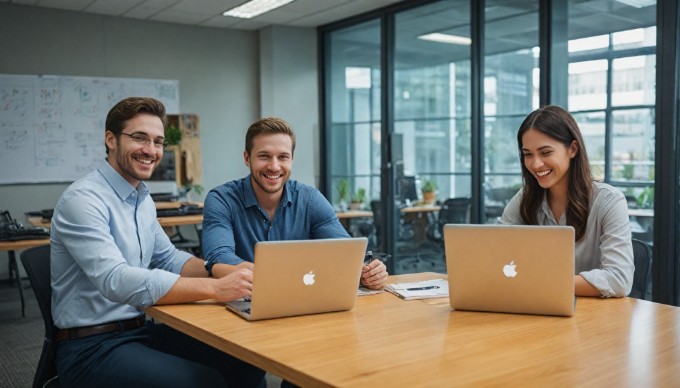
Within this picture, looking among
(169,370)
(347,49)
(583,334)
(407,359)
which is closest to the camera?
(407,359)

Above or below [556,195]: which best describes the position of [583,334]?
below

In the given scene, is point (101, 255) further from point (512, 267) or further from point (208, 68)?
point (208, 68)

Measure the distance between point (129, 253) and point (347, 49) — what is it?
5449 millimetres

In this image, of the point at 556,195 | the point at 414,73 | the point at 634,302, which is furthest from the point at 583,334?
the point at 414,73

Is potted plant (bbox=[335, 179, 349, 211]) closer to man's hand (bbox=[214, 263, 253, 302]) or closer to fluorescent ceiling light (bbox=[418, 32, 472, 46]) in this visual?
fluorescent ceiling light (bbox=[418, 32, 472, 46])

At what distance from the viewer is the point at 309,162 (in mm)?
7484

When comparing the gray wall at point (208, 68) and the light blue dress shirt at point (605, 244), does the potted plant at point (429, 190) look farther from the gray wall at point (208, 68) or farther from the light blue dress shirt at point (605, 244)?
the light blue dress shirt at point (605, 244)

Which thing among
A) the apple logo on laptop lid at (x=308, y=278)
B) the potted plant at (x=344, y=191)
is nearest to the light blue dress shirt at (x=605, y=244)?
the apple logo on laptop lid at (x=308, y=278)

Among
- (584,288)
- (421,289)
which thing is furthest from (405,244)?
(584,288)

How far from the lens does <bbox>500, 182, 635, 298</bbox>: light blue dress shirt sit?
2047 mm

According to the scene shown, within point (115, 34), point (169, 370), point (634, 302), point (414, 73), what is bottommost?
point (169, 370)

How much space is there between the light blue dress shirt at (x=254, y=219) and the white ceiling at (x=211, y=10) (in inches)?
156

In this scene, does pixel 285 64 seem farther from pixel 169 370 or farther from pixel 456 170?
pixel 169 370

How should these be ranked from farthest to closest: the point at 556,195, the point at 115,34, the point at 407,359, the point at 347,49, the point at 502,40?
the point at 347,49
the point at 115,34
the point at 502,40
the point at 556,195
the point at 407,359
